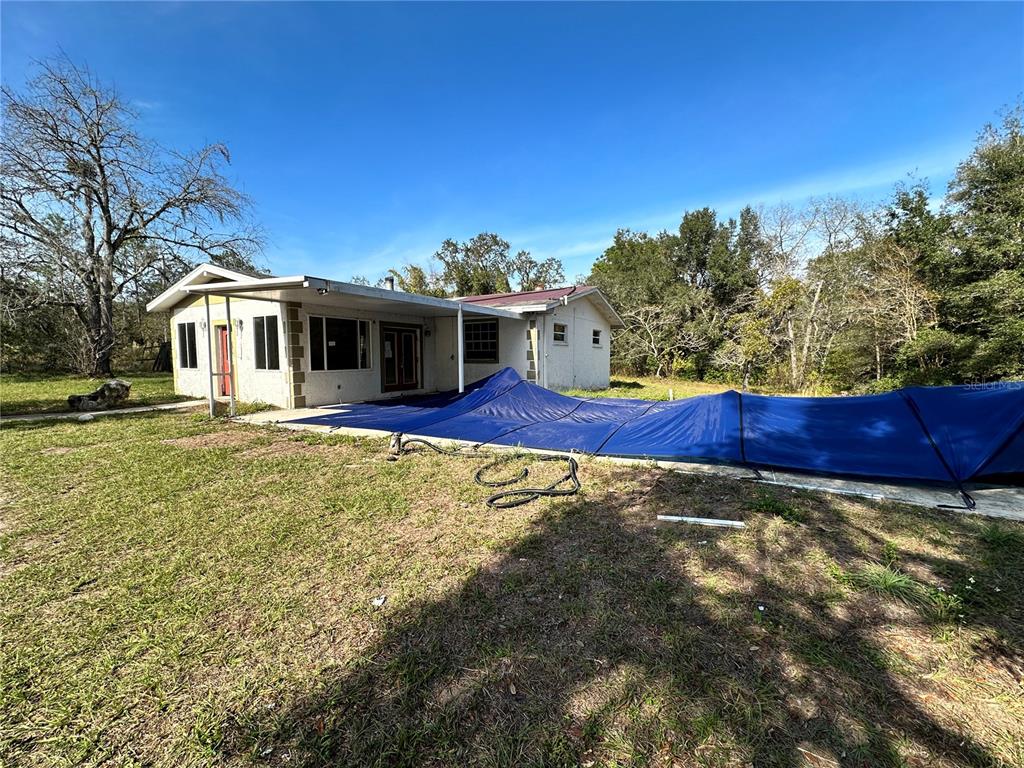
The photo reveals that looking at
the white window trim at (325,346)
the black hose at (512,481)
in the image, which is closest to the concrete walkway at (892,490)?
the black hose at (512,481)

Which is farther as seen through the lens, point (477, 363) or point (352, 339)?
point (477, 363)

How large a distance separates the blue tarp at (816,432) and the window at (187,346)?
825 cm

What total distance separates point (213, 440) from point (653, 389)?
13597mm

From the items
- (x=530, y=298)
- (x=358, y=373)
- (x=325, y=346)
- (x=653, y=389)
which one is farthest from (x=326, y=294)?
(x=653, y=389)

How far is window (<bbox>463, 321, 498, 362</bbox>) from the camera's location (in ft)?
42.6

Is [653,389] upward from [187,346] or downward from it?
downward

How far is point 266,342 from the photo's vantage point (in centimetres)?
A: 1036

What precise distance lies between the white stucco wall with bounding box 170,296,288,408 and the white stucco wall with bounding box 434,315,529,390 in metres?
4.59

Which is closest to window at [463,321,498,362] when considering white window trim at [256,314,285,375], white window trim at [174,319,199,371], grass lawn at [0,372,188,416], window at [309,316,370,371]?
window at [309,316,370,371]

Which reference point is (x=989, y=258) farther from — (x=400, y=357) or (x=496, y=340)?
(x=400, y=357)

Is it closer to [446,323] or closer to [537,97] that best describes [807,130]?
[537,97]

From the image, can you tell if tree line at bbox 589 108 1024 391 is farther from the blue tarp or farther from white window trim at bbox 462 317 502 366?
white window trim at bbox 462 317 502 366

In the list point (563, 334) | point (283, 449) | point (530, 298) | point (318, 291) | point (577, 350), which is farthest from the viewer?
point (577, 350)

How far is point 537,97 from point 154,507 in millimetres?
12551
